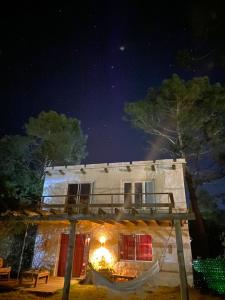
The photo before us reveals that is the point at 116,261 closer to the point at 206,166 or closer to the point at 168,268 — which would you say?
the point at 168,268

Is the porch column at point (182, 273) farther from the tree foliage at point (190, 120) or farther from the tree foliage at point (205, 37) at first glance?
the tree foliage at point (190, 120)

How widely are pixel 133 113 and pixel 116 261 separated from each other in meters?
9.98

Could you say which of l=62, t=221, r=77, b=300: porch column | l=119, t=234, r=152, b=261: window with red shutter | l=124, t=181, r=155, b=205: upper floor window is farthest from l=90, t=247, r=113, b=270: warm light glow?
l=62, t=221, r=77, b=300: porch column

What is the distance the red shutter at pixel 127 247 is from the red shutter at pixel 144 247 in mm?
255

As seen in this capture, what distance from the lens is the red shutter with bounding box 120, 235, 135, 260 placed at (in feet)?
42.7

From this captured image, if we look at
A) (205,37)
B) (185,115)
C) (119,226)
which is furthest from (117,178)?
(205,37)

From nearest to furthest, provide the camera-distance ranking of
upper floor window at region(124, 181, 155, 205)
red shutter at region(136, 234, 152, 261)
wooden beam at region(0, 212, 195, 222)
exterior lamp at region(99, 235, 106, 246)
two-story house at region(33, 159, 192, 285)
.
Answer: wooden beam at region(0, 212, 195, 222)
two-story house at region(33, 159, 192, 285)
red shutter at region(136, 234, 152, 261)
exterior lamp at region(99, 235, 106, 246)
upper floor window at region(124, 181, 155, 205)

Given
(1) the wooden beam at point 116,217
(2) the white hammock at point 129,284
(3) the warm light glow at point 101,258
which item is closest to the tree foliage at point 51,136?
(3) the warm light glow at point 101,258

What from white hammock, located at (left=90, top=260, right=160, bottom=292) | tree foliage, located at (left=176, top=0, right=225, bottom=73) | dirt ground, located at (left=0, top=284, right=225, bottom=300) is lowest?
dirt ground, located at (left=0, top=284, right=225, bottom=300)

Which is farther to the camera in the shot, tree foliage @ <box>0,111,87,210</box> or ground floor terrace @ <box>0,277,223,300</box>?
tree foliage @ <box>0,111,87,210</box>

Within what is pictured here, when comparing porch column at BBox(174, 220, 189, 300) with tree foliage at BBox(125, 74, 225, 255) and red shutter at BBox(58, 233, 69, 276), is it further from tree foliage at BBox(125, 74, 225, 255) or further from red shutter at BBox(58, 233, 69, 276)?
tree foliage at BBox(125, 74, 225, 255)

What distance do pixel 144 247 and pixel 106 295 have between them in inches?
142

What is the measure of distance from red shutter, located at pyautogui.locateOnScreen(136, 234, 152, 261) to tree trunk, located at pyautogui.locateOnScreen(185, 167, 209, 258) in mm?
4835

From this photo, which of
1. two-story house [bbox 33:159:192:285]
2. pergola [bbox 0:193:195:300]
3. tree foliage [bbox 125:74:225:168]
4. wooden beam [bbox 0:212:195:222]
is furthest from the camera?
tree foliage [bbox 125:74:225:168]
